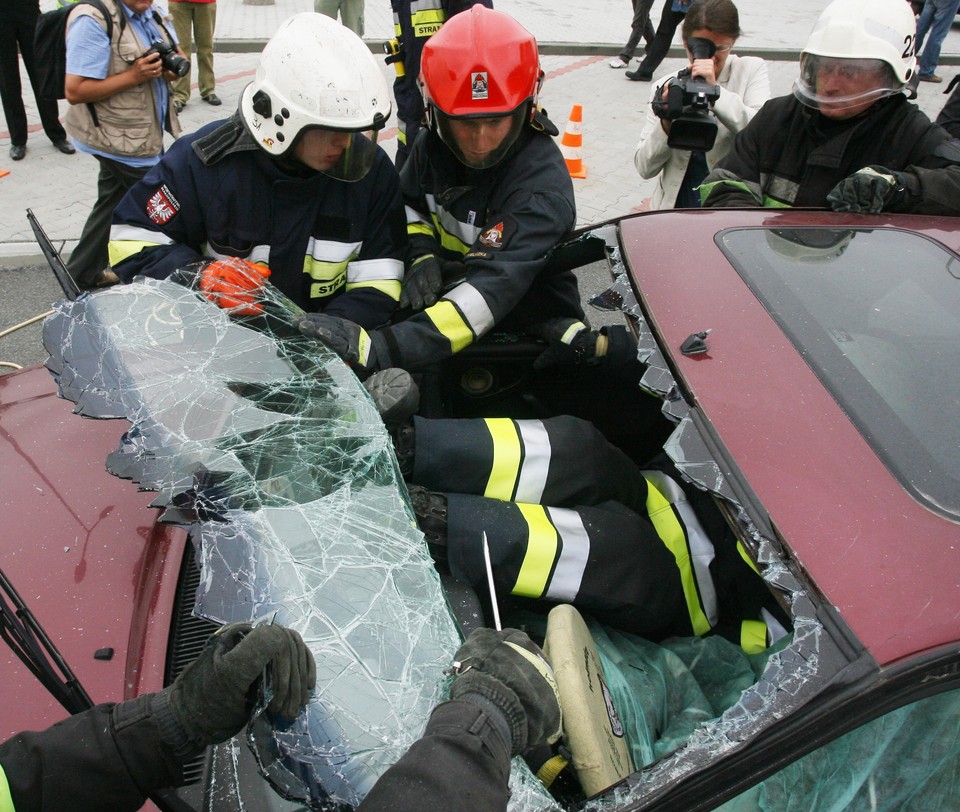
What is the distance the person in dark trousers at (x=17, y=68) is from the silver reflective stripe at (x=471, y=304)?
4316 millimetres

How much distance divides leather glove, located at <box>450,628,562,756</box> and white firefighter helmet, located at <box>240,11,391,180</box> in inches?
64.3

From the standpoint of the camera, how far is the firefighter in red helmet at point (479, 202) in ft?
7.77

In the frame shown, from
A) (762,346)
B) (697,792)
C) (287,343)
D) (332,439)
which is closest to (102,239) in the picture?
(287,343)

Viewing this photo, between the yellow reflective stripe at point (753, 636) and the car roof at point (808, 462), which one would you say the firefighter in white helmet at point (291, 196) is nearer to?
the car roof at point (808, 462)

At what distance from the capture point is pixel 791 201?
2.90 metres

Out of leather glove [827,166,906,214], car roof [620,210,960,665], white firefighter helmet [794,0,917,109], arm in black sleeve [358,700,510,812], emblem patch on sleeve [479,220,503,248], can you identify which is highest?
white firefighter helmet [794,0,917,109]

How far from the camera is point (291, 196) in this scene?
2512mm

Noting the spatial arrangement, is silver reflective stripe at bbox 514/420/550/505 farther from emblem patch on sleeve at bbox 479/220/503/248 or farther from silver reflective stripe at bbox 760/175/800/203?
silver reflective stripe at bbox 760/175/800/203

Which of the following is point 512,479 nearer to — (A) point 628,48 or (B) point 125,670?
(B) point 125,670

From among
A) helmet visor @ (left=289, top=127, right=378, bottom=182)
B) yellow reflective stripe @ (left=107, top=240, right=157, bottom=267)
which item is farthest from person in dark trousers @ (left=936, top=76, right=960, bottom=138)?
yellow reflective stripe @ (left=107, top=240, right=157, bottom=267)

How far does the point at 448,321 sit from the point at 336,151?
2.13ft

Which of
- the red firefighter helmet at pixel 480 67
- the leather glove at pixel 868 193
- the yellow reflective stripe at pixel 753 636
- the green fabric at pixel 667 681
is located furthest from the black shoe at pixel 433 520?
the leather glove at pixel 868 193

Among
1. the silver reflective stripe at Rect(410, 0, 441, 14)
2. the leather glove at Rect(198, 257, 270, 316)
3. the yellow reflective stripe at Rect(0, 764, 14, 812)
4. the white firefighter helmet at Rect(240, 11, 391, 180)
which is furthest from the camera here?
the silver reflective stripe at Rect(410, 0, 441, 14)

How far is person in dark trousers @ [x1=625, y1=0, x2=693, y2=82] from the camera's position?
7.04 metres
